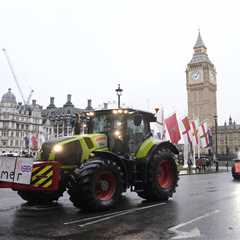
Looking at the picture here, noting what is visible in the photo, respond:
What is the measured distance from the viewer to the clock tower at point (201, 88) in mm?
154875

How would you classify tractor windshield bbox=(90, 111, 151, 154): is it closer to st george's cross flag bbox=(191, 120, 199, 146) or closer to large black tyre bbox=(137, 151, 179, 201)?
large black tyre bbox=(137, 151, 179, 201)

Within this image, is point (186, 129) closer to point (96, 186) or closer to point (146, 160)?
point (146, 160)

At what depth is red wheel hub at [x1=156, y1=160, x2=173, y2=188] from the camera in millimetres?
11984

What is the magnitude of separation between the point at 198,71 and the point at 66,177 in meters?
156

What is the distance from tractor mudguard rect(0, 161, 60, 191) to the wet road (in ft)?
2.33

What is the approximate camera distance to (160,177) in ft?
39.4

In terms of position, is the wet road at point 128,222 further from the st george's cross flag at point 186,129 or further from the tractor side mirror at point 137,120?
the st george's cross flag at point 186,129

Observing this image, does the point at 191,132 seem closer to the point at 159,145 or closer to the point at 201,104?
the point at 159,145

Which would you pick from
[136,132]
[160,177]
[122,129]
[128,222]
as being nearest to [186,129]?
[160,177]

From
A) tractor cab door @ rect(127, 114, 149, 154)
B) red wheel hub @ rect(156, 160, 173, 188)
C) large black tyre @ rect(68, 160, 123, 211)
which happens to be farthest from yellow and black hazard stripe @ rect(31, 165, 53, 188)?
red wheel hub @ rect(156, 160, 173, 188)

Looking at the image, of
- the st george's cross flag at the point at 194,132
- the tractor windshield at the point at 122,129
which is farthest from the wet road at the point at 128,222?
the st george's cross flag at the point at 194,132

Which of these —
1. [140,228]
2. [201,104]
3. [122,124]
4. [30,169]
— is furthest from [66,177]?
[201,104]

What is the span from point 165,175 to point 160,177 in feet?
1.29

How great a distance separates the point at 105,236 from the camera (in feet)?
21.9
